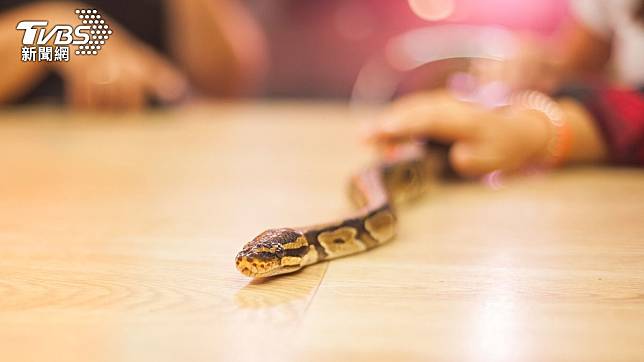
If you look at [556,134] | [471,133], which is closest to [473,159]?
[471,133]

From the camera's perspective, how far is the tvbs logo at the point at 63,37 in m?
1.21

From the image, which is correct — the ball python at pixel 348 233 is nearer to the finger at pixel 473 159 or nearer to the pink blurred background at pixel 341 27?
the finger at pixel 473 159

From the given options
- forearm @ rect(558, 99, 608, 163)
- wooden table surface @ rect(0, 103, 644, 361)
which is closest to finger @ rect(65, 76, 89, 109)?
wooden table surface @ rect(0, 103, 644, 361)

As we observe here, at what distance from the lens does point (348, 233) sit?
917 millimetres

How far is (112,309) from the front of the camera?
71cm

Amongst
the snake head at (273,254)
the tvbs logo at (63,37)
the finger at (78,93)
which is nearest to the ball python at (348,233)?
the snake head at (273,254)

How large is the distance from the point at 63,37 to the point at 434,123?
71 cm

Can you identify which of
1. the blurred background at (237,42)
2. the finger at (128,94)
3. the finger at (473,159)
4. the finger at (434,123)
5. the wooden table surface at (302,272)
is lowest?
the wooden table surface at (302,272)

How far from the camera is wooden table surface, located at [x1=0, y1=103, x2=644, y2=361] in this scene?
2.05ft

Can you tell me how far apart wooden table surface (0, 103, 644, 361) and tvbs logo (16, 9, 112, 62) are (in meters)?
0.26

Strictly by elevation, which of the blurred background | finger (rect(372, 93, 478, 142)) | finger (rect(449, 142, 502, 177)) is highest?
the blurred background

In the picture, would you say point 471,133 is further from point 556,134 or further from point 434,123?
point 556,134

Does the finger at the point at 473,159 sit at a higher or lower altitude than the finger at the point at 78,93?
lower

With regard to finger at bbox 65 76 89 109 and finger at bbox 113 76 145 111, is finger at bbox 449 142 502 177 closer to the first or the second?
finger at bbox 113 76 145 111
